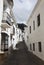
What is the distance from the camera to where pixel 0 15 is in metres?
15.6

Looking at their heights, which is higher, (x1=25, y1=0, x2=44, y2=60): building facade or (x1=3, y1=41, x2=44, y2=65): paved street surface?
(x1=25, y1=0, x2=44, y2=60): building facade

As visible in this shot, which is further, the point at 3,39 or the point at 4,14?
the point at 3,39

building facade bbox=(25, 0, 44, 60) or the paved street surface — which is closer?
the paved street surface

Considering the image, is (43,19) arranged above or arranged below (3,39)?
above

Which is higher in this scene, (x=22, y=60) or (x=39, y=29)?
(x=39, y=29)

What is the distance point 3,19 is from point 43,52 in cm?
474

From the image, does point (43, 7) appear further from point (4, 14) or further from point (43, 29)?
point (4, 14)

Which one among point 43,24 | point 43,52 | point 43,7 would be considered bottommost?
point 43,52

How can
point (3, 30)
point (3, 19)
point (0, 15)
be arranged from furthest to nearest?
1. point (3, 30)
2. point (3, 19)
3. point (0, 15)

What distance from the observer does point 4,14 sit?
664 inches

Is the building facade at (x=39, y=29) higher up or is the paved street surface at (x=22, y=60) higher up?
the building facade at (x=39, y=29)

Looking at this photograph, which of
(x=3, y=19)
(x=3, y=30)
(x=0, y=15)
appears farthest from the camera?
(x=3, y=30)

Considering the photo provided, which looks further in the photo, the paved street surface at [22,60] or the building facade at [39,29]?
the building facade at [39,29]

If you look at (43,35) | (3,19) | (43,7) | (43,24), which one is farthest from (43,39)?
(3,19)
